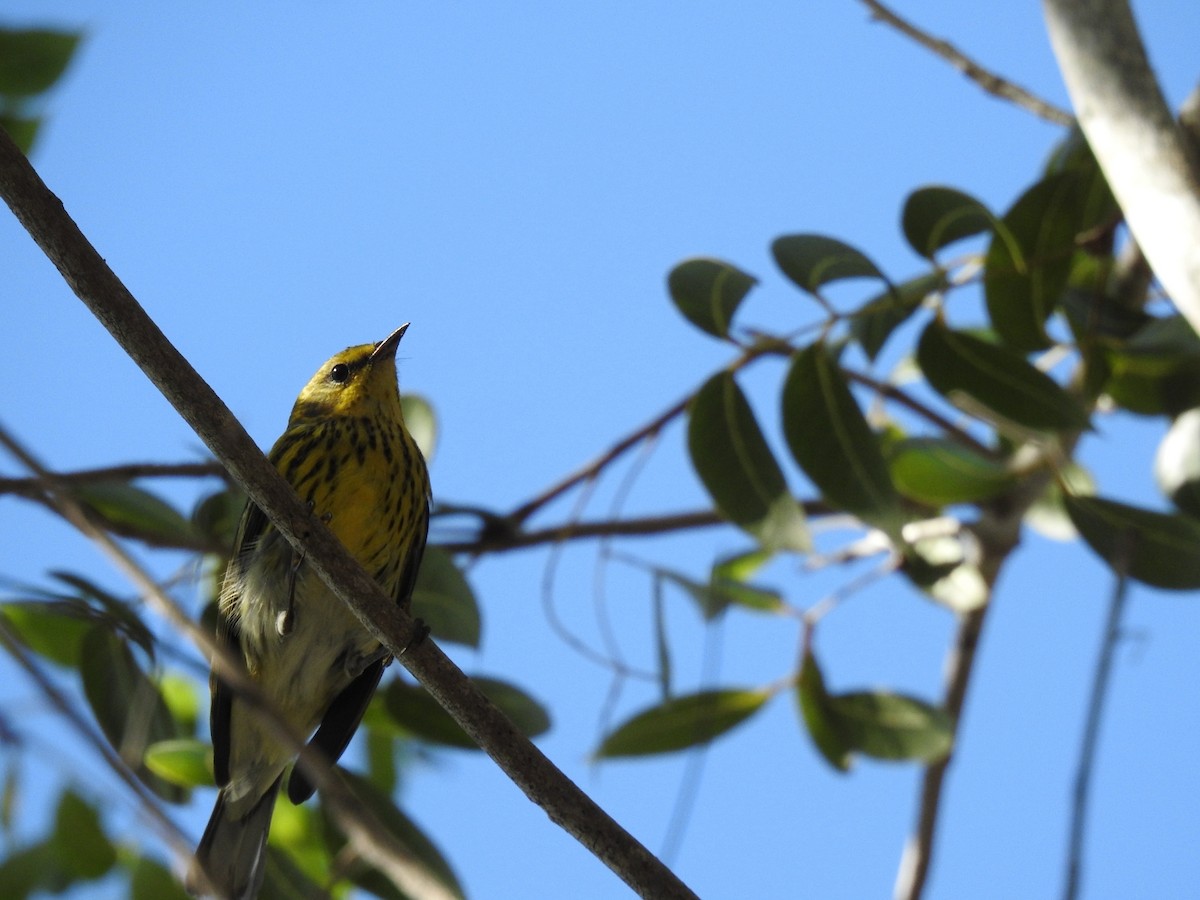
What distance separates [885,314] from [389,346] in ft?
6.39

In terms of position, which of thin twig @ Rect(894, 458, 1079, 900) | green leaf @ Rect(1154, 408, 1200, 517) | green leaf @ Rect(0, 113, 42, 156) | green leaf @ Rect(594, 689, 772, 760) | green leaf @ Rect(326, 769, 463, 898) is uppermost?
green leaf @ Rect(0, 113, 42, 156)

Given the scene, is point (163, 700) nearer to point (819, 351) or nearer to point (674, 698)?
point (674, 698)

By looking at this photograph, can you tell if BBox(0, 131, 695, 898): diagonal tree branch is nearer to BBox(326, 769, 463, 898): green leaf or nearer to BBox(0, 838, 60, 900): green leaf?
BBox(326, 769, 463, 898): green leaf

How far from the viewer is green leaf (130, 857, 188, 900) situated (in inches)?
133

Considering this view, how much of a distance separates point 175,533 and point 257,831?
1.01 m

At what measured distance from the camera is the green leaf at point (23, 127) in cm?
402

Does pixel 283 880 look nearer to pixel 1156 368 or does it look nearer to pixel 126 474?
pixel 126 474

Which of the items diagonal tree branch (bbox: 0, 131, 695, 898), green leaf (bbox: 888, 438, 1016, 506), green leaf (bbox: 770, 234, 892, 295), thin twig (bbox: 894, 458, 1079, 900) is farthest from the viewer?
thin twig (bbox: 894, 458, 1079, 900)

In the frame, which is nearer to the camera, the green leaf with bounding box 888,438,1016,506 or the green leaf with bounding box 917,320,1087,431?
the green leaf with bounding box 917,320,1087,431

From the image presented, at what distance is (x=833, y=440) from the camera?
3611 millimetres

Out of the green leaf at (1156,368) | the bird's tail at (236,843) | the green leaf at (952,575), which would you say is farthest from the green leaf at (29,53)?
the green leaf at (1156,368)

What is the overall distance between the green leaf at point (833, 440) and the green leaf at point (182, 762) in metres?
1.98

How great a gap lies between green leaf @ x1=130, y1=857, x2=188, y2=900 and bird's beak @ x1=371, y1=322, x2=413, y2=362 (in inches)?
77.7

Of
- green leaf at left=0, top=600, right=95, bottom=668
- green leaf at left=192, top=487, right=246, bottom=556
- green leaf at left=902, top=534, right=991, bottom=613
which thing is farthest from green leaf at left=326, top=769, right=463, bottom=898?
green leaf at left=902, top=534, right=991, bottom=613
